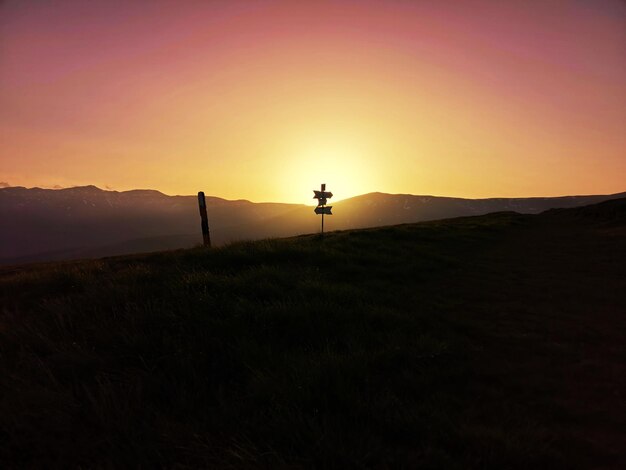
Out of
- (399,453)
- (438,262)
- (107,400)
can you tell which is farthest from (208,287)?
(438,262)

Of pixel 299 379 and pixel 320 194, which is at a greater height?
pixel 320 194

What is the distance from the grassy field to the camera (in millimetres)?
2512

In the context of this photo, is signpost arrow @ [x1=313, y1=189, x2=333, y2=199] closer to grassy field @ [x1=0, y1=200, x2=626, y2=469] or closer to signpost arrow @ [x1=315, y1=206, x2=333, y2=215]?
signpost arrow @ [x1=315, y1=206, x2=333, y2=215]

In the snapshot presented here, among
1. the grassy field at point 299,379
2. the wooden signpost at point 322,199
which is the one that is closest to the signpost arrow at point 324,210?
the wooden signpost at point 322,199

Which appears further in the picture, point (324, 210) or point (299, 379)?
point (324, 210)

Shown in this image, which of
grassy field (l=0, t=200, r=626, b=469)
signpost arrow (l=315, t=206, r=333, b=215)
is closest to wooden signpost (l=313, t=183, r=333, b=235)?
signpost arrow (l=315, t=206, r=333, b=215)

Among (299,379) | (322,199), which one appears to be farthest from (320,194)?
(299,379)

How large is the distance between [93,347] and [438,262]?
411 inches

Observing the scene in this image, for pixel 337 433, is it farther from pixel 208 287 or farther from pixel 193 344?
pixel 208 287

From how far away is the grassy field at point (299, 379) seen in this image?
2.51m

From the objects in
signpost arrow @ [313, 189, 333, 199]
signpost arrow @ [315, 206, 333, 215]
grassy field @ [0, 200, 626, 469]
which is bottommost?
grassy field @ [0, 200, 626, 469]

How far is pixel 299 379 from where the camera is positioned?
321 cm

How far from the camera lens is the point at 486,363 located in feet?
14.3

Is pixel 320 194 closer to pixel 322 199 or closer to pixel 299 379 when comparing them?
pixel 322 199
